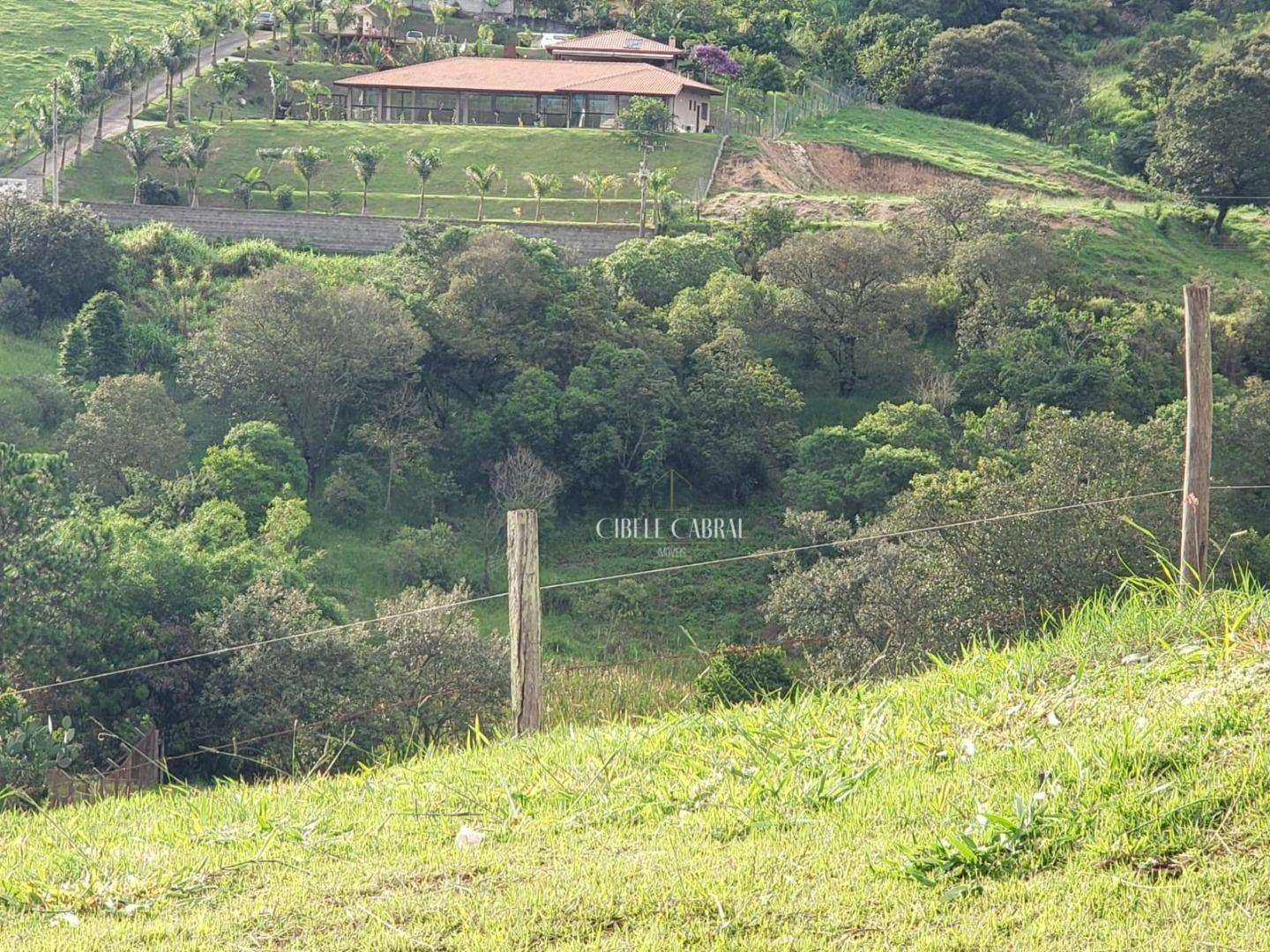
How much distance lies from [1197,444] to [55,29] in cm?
7404

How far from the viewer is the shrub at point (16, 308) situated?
39.9 meters

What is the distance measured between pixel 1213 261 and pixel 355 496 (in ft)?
90.0

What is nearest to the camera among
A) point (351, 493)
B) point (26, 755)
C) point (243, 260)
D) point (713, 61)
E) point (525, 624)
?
point (525, 624)

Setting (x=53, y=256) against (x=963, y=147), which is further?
(x=963, y=147)

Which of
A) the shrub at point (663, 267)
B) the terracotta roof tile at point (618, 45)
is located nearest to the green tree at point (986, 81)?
the terracotta roof tile at point (618, 45)

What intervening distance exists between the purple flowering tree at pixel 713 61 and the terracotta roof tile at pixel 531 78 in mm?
2177

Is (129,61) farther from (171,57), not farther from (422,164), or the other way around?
(422,164)

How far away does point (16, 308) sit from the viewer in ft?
131

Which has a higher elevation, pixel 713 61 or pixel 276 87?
pixel 713 61

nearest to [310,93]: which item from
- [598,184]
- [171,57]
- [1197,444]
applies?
[171,57]

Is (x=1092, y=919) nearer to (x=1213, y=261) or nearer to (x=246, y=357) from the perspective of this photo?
(x=246, y=357)

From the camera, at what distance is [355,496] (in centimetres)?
3372

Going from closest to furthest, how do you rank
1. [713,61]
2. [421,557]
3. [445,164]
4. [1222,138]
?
[421,557], [1222,138], [445,164], [713,61]

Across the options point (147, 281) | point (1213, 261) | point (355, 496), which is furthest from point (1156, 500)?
point (147, 281)
